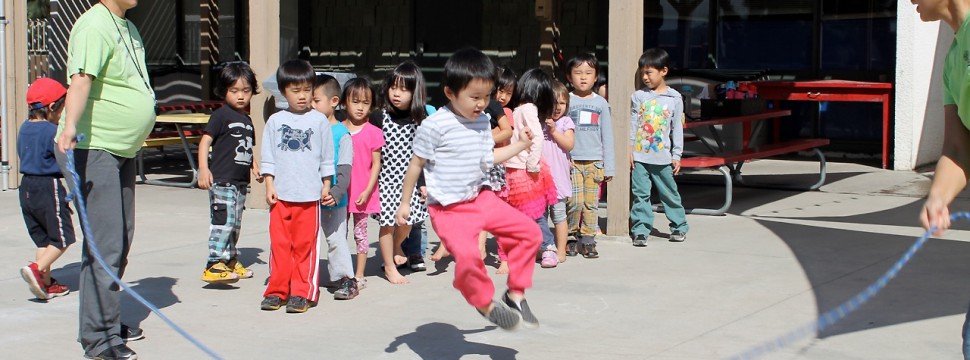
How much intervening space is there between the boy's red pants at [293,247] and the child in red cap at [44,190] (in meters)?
1.25

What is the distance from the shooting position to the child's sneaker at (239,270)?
701cm

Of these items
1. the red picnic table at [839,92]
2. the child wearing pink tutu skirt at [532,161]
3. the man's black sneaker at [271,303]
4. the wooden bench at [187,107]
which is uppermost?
the red picnic table at [839,92]

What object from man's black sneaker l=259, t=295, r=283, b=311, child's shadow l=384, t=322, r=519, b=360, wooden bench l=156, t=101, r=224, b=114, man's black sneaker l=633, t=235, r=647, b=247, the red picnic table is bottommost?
child's shadow l=384, t=322, r=519, b=360

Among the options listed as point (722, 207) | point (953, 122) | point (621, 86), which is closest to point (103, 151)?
point (953, 122)

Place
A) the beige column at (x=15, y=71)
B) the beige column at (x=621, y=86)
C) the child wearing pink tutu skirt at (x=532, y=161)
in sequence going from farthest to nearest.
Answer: the beige column at (x=15, y=71) < the beige column at (x=621, y=86) < the child wearing pink tutu skirt at (x=532, y=161)

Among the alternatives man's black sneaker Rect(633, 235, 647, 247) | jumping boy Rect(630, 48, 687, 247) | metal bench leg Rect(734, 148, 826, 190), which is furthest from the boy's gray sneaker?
metal bench leg Rect(734, 148, 826, 190)

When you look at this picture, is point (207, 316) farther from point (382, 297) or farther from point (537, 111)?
point (537, 111)

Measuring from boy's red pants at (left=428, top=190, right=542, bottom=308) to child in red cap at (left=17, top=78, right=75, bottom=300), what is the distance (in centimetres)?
257

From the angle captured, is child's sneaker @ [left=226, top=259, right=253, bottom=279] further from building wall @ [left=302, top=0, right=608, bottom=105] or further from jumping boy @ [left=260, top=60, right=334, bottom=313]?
building wall @ [left=302, top=0, right=608, bottom=105]

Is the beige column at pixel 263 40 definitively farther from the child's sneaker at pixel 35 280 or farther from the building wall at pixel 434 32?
the building wall at pixel 434 32

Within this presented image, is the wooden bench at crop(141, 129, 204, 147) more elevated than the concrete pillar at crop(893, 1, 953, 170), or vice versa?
the concrete pillar at crop(893, 1, 953, 170)

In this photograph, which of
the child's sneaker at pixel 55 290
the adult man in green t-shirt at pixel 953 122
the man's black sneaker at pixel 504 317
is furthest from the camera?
the child's sneaker at pixel 55 290

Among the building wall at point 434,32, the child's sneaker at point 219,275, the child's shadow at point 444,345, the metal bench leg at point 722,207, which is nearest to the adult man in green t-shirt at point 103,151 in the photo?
the child's shadow at point 444,345

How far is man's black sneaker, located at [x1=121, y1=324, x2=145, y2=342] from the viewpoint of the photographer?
18.2ft
